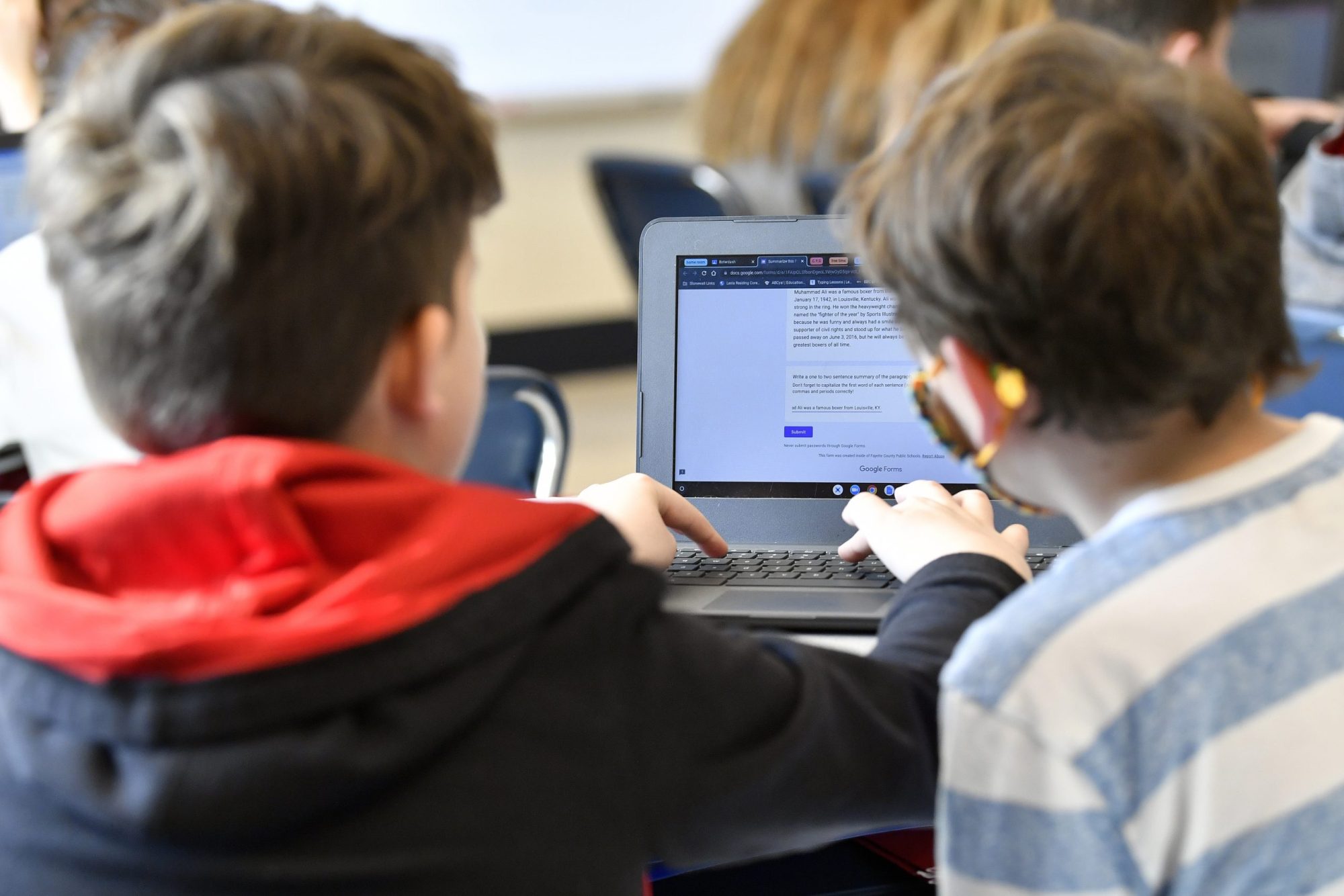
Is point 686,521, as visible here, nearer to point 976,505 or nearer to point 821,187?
point 976,505

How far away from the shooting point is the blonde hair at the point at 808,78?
2.01 metres

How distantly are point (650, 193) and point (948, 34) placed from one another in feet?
3.27

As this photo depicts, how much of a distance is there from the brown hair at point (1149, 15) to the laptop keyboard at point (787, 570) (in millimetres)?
1148

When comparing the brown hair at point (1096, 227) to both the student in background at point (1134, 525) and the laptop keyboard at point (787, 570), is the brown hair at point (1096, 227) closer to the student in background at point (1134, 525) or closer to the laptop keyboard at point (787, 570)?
the student in background at point (1134, 525)

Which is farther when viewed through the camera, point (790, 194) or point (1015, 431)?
point (790, 194)

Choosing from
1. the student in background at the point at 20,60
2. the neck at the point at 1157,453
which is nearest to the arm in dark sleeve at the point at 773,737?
the neck at the point at 1157,453

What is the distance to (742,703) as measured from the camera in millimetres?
678

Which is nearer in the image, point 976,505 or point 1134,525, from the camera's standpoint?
point 1134,525

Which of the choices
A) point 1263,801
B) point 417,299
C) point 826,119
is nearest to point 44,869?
point 417,299

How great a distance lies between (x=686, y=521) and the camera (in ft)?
3.40

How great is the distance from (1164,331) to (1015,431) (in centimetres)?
11

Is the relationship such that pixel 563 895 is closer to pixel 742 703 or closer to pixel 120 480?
pixel 742 703

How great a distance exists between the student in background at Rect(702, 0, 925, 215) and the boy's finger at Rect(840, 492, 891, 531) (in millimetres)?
1090

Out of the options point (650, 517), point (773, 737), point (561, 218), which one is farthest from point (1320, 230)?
point (561, 218)
